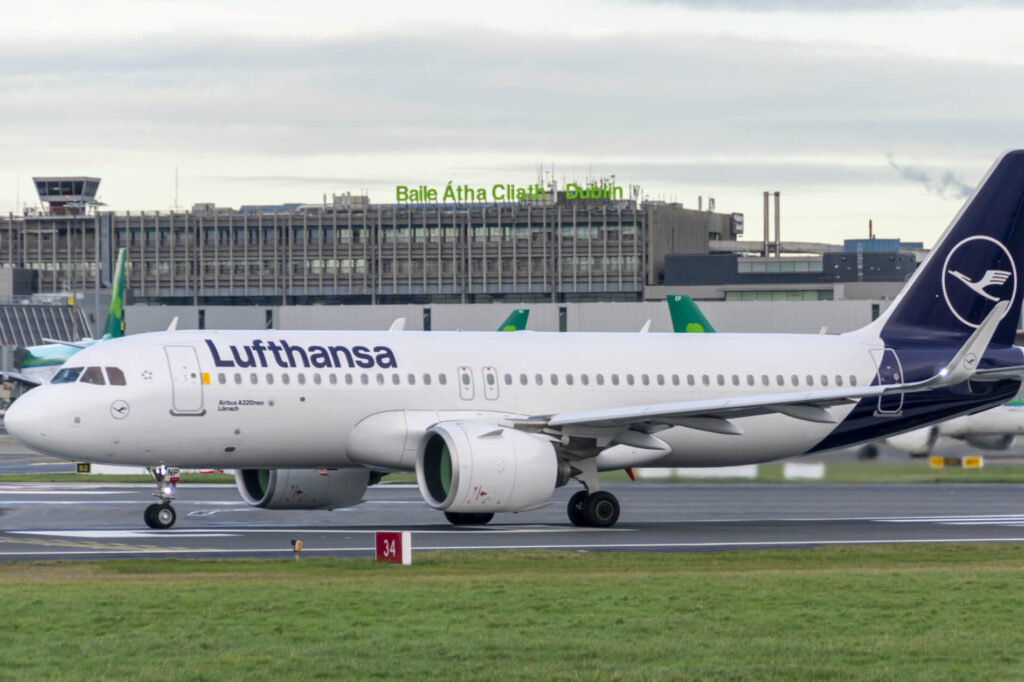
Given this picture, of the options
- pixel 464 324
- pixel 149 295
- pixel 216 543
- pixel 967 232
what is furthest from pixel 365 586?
pixel 149 295

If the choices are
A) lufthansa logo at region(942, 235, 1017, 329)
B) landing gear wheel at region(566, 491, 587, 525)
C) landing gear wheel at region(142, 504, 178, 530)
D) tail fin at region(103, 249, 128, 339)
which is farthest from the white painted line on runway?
tail fin at region(103, 249, 128, 339)

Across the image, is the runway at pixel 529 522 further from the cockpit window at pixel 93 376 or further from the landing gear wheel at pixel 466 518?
the cockpit window at pixel 93 376

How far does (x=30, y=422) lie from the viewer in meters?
31.0

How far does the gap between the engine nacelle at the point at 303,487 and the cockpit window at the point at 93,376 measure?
185 inches

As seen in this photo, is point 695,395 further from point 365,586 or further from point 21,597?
point 21,597

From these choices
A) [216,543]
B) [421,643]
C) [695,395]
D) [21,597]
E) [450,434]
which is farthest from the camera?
[695,395]

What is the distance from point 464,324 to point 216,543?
263ft

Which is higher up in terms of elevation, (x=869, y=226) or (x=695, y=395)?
(x=869, y=226)

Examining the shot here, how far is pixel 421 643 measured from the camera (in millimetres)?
16094

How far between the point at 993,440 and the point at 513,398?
19.6 meters

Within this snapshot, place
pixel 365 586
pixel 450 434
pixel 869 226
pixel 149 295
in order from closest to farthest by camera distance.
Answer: pixel 365 586 → pixel 450 434 → pixel 149 295 → pixel 869 226

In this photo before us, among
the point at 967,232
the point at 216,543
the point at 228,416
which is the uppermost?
the point at 967,232

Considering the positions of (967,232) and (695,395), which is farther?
(967,232)

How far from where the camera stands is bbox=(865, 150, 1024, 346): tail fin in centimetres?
4003
